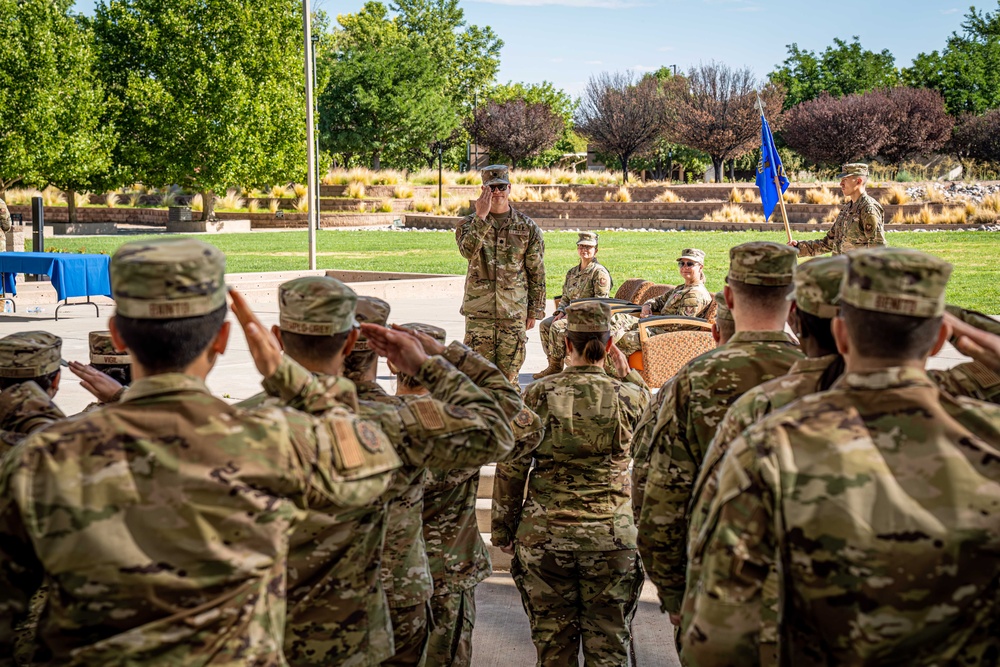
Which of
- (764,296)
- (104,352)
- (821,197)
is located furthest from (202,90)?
(764,296)

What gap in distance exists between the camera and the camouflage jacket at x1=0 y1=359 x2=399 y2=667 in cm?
220

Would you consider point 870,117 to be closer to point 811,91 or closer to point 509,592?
point 811,91

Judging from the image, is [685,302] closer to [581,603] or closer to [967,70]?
[581,603]

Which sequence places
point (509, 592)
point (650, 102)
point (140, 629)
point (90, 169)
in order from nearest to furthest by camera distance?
point (140, 629)
point (509, 592)
point (90, 169)
point (650, 102)

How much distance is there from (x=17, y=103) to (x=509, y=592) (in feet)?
127

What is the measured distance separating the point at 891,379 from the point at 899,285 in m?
0.20

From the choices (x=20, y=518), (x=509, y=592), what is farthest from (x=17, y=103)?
(x=20, y=518)

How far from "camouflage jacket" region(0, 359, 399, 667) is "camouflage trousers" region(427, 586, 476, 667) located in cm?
198

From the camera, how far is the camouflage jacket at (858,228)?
10.6 meters

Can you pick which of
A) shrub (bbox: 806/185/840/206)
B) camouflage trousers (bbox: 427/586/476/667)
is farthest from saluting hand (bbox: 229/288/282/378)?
shrub (bbox: 806/185/840/206)

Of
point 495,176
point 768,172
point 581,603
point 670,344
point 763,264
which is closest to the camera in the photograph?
point 763,264

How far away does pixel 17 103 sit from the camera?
39.2m

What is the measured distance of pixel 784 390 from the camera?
2.82 m

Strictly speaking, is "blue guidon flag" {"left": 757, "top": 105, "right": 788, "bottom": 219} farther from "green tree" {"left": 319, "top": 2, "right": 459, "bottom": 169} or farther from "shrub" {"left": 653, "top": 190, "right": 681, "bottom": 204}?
"green tree" {"left": 319, "top": 2, "right": 459, "bottom": 169}
